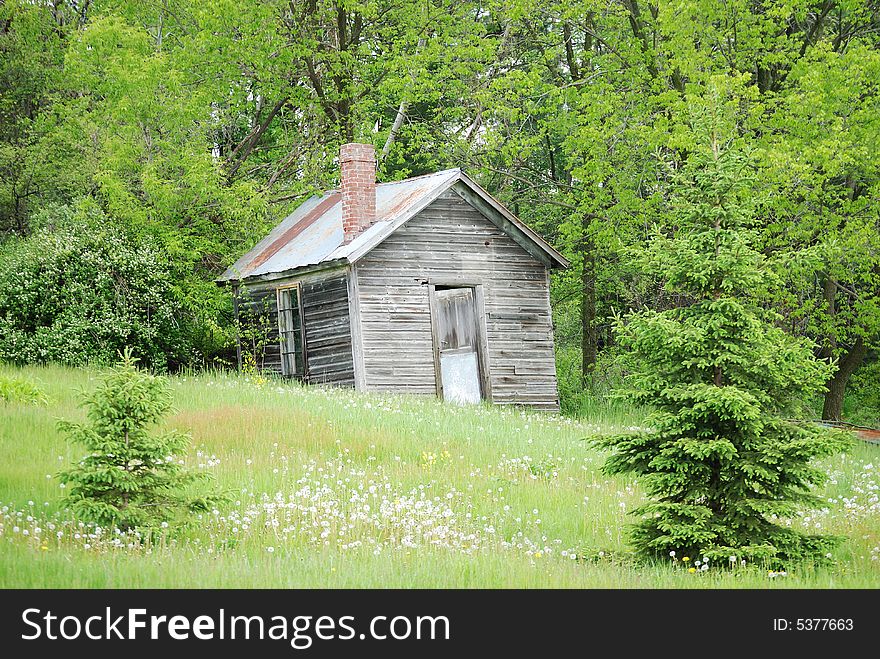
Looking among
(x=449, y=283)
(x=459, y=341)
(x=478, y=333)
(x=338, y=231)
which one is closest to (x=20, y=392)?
(x=338, y=231)

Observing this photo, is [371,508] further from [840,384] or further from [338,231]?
[840,384]

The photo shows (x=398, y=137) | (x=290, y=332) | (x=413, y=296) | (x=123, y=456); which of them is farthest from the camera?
(x=398, y=137)

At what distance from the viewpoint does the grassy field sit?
935 cm

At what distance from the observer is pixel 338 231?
26.9 m

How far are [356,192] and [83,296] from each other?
24.7 ft

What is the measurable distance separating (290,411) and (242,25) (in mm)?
18299

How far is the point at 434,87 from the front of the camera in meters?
34.3

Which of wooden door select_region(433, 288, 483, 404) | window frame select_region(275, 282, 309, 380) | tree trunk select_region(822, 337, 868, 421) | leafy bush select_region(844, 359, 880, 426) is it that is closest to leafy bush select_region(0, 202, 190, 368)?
window frame select_region(275, 282, 309, 380)

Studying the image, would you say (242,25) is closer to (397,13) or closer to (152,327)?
(397,13)

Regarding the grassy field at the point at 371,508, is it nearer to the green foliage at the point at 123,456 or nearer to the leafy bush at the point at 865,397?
the green foliage at the point at 123,456

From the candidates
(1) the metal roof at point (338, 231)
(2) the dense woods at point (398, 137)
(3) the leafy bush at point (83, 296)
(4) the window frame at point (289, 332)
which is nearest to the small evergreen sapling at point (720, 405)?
(2) the dense woods at point (398, 137)

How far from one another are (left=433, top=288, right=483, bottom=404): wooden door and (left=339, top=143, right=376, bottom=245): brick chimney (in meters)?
2.51

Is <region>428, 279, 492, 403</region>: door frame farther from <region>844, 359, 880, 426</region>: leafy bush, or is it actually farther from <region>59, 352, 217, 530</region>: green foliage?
<region>59, 352, 217, 530</region>: green foliage

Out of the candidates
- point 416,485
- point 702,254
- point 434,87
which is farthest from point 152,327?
point 702,254
